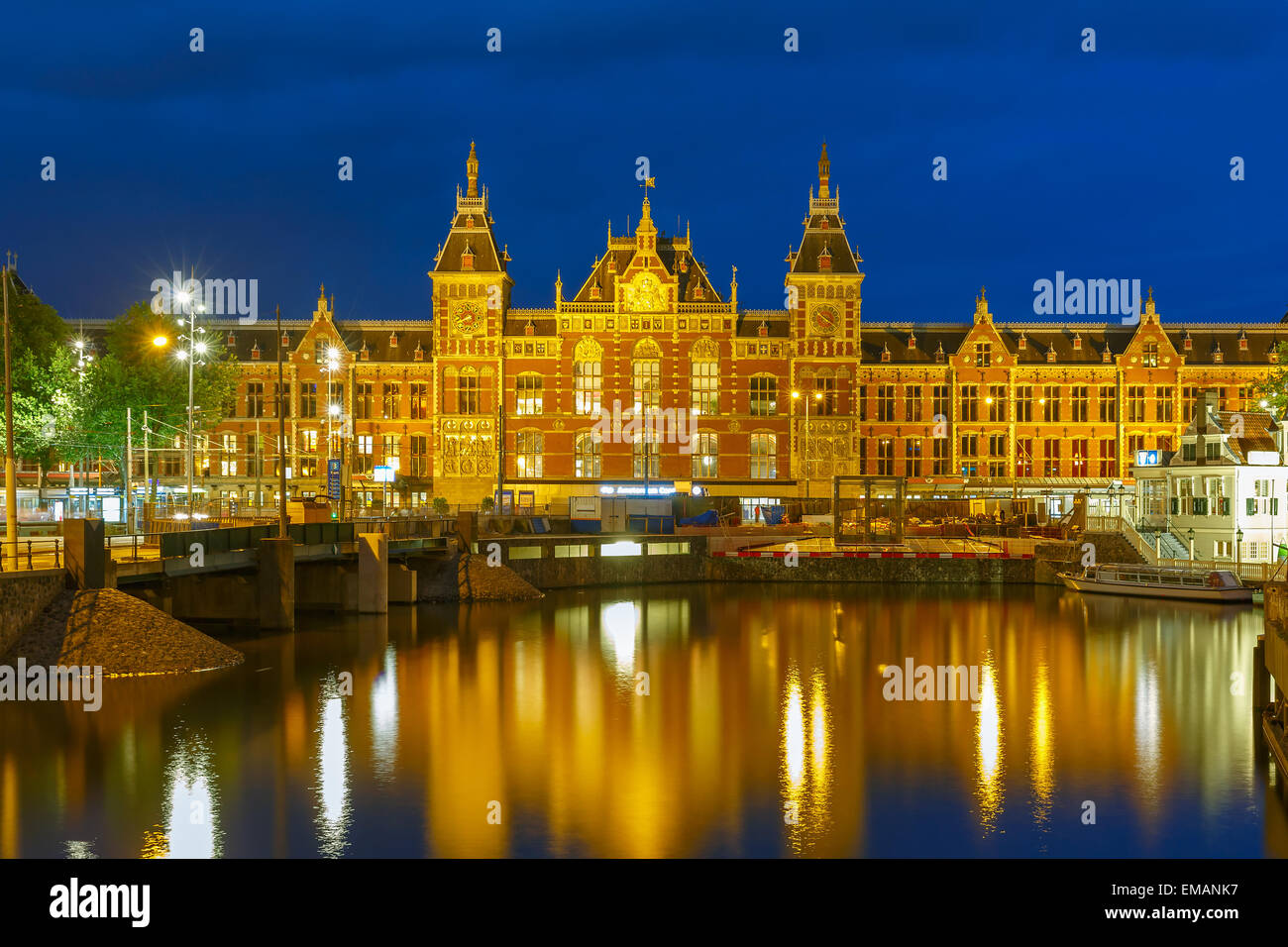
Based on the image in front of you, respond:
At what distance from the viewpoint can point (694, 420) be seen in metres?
78.2

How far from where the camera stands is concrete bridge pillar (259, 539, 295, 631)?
40.4 meters

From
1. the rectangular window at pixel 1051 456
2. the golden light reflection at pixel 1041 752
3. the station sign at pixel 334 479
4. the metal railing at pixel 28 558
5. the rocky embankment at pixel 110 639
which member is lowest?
the golden light reflection at pixel 1041 752

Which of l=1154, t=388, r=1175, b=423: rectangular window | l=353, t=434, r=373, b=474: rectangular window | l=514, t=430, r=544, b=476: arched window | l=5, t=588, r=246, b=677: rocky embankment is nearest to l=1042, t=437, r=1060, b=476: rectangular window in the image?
l=1154, t=388, r=1175, b=423: rectangular window

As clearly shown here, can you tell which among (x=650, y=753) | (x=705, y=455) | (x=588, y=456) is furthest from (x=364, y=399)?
(x=650, y=753)

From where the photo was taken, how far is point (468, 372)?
78.1 m

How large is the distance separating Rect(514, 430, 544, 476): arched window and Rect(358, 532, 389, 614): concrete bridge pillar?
104ft

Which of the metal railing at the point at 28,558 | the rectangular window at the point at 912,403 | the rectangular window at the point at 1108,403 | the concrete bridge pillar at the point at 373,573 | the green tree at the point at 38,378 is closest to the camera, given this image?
the metal railing at the point at 28,558

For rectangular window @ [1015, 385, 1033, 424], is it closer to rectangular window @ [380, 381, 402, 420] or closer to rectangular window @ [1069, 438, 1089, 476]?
rectangular window @ [1069, 438, 1089, 476]

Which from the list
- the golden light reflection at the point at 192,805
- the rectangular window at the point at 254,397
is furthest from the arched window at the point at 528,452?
the golden light reflection at the point at 192,805

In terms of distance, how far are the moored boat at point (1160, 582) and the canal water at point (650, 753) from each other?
979 centimetres

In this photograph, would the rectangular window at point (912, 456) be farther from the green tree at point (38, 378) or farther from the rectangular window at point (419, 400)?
the green tree at point (38, 378)

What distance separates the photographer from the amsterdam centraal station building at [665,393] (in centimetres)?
7775
